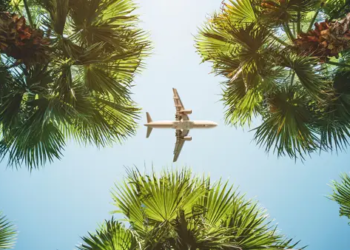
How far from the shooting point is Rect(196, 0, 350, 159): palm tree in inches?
238

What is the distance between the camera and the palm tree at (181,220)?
3924 mm

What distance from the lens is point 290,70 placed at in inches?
248

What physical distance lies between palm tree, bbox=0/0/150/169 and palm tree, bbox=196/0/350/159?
1.96 m

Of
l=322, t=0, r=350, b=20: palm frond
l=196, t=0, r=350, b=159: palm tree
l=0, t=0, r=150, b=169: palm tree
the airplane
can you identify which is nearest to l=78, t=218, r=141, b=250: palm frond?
l=0, t=0, r=150, b=169: palm tree

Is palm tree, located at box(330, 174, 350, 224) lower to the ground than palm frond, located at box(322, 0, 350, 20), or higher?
lower

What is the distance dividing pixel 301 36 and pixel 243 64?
1187 millimetres

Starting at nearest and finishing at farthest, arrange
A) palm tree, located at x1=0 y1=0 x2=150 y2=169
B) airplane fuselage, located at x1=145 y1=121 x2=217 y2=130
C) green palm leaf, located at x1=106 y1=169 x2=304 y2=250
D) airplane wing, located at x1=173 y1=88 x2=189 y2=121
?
green palm leaf, located at x1=106 y1=169 x2=304 y2=250
palm tree, located at x1=0 y1=0 x2=150 y2=169
airplane fuselage, located at x1=145 y1=121 x2=217 y2=130
airplane wing, located at x1=173 y1=88 x2=189 y2=121

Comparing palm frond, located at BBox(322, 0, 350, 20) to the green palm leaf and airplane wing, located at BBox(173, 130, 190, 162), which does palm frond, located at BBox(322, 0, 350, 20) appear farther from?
airplane wing, located at BBox(173, 130, 190, 162)

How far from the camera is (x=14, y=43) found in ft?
17.1

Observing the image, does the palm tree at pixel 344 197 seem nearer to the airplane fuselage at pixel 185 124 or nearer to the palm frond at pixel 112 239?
the palm frond at pixel 112 239

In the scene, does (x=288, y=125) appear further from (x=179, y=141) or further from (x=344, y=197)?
(x=179, y=141)

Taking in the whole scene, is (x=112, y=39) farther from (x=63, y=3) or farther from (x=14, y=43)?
(x=14, y=43)

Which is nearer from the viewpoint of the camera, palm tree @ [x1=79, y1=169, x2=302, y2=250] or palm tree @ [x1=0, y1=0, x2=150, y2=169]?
palm tree @ [x1=79, y1=169, x2=302, y2=250]

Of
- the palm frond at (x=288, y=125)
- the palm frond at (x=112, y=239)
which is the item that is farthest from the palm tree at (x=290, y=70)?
the palm frond at (x=112, y=239)
